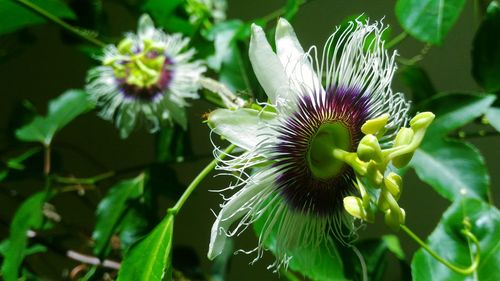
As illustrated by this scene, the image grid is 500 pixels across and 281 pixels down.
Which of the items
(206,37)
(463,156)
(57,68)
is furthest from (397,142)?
(57,68)

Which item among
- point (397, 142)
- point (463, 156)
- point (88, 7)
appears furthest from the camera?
point (88, 7)

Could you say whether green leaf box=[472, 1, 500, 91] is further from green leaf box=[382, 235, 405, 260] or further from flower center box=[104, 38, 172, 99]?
flower center box=[104, 38, 172, 99]

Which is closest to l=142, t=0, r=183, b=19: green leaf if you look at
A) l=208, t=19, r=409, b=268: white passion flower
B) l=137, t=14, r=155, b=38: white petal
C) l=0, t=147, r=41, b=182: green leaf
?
l=137, t=14, r=155, b=38: white petal

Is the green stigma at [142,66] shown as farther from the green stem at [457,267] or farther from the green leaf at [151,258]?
the green stem at [457,267]

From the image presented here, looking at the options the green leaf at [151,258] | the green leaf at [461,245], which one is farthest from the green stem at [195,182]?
the green leaf at [461,245]

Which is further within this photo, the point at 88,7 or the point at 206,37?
the point at 88,7

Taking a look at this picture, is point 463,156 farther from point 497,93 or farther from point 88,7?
point 88,7

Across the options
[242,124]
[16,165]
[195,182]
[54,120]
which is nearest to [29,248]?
[16,165]

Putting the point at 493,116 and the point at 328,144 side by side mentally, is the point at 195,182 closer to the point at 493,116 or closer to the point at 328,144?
the point at 328,144
